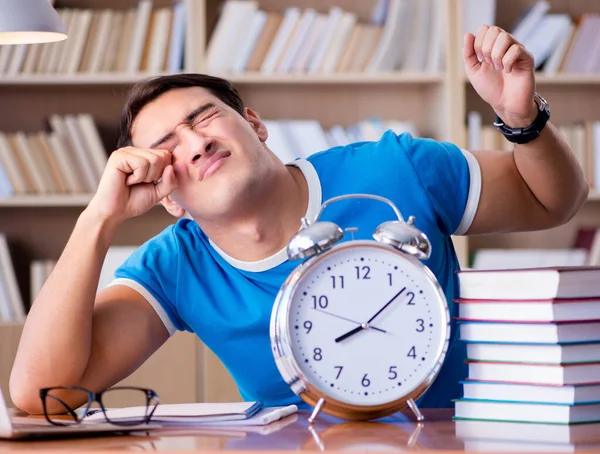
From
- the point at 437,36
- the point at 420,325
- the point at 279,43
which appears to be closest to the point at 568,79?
the point at 437,36

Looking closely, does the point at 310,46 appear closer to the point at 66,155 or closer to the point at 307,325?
the point at 66,155

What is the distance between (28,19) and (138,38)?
1.69 m

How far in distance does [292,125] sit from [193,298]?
1933 mm

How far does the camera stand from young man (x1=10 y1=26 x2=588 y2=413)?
1453 millimetres

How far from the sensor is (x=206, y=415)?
1208 millimetres

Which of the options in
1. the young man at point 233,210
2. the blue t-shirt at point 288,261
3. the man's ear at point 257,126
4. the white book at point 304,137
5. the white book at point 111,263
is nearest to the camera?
the young man at point 233,210

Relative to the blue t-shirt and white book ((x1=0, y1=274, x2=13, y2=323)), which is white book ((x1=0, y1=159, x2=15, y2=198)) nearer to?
white book ((x1=0, y1=274, x2=13, y2=323))

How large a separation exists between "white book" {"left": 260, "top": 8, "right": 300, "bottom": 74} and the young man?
5.32 ft

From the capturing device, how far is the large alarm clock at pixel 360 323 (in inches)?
46.1

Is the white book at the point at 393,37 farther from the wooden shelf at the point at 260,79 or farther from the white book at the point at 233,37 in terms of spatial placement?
the white book at the point at 233,37

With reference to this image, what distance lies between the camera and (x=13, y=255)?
365cm

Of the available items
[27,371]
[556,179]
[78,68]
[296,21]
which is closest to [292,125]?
[296,21]

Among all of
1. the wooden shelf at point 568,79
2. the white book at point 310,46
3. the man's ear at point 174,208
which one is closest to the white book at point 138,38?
the white book at point 310,46

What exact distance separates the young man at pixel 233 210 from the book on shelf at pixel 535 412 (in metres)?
0.46
